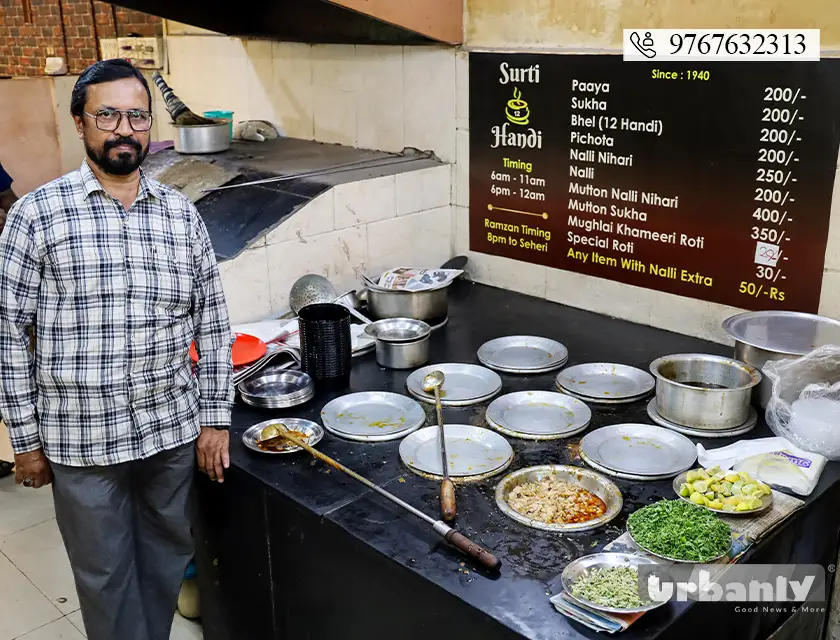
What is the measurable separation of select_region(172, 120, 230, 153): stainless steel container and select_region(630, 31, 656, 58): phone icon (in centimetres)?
206

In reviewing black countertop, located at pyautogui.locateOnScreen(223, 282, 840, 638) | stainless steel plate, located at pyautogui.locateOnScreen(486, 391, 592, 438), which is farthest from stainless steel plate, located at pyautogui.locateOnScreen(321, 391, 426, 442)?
stainless steel plate, located at pyautogui.locateOnScreen(486, 391, 592, 438)

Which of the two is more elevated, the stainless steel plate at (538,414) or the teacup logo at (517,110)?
the teacup logo at (517,110)

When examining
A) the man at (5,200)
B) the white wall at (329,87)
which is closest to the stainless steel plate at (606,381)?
the white wall at (329,87)

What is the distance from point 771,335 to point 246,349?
178cm

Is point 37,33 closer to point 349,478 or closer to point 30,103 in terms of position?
point 30,103

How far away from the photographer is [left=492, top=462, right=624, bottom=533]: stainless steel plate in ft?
6.26

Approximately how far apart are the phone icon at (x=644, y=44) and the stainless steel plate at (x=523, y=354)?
1.07 m

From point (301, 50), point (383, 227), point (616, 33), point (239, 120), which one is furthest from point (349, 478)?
point (239, 120)

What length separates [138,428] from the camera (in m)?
2.12

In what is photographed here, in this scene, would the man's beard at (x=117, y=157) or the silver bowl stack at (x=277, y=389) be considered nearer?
the man's beard at (x=117, y=157)

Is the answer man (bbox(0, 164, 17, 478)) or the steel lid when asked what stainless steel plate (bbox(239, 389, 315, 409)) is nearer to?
the steel lid

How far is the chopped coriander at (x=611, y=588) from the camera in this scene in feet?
5.30

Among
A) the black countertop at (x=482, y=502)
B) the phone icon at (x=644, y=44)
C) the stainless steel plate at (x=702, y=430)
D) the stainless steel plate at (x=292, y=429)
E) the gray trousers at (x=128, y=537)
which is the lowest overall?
the gray trousers at (x=128, y=537)

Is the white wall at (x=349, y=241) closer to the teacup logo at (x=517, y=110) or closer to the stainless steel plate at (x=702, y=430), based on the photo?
the teacup logo at (x=517, y=110)
